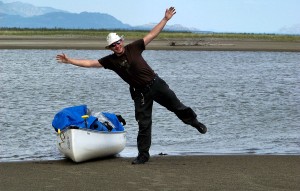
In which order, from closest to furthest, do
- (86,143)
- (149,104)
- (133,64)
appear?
(133,64), (149,104), (86,143)

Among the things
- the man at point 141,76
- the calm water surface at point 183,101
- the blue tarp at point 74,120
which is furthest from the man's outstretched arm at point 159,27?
the calm water surface at point 183,101

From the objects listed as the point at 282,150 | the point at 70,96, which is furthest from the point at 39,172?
the point at 70,96

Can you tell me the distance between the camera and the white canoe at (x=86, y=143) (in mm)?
10562

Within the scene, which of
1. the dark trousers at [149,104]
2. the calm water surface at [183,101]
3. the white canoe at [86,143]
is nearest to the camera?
the dark trousers at [149,104]

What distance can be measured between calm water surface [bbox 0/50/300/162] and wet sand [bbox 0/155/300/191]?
163 cm

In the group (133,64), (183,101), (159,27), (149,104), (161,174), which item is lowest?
(183,101)

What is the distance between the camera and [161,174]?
376 inches

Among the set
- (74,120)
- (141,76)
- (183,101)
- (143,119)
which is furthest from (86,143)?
(183,101)

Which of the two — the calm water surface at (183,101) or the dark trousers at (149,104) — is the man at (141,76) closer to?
the dark trousers at (149,104)

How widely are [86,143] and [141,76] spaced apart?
142 cm

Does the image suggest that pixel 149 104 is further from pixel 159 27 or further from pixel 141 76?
pixel 159 27

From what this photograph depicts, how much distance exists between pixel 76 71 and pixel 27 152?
2684 centimetres

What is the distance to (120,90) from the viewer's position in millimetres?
27672

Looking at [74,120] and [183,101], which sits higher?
[74,120]
